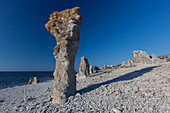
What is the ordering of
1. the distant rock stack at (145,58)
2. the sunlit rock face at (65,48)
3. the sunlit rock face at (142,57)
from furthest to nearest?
the sunlit rock face at (142,57)
the distant rock stack at (145,58)
the sunlit rock face at (65,48)

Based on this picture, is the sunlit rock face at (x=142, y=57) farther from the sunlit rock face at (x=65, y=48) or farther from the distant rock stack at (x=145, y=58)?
the sunlit rock face at (x=65, y=48)

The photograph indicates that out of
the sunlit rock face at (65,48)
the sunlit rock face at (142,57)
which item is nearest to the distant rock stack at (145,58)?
the sunlit rock face at (142,57)

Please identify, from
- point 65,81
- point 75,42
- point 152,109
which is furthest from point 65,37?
point 152,109

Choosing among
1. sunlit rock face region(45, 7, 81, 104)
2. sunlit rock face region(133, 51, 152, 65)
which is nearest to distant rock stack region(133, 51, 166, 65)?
sunlit rock face region(133, 51, 152, 65)

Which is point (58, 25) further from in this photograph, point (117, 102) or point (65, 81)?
point (117, 102)

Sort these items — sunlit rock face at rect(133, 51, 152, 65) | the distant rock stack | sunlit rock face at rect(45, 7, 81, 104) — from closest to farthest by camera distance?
sunlit rock face at rect(45, 7, 81, 104)
the distant rock stack
sunlit rock face at rect(133, 51, 152, 65)

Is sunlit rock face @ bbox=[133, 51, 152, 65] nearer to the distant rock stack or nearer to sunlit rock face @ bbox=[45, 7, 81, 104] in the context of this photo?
the distant rock stack

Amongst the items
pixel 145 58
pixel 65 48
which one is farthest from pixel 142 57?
pixel 65 48

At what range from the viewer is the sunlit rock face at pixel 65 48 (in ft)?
22.4

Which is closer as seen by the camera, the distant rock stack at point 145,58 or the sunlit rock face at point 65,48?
the sunlit rock face at point 65,48

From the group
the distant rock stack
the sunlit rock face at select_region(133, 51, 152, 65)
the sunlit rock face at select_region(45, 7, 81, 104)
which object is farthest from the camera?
the sunlit rock face at select_region(133, 51, 152, 65)

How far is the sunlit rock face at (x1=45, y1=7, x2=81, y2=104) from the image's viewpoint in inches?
269

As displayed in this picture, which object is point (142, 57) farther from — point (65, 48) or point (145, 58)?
point (65, 48)

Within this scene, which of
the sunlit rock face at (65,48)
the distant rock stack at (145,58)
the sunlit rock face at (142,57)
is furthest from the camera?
the sunlit rock face at (142,57)
